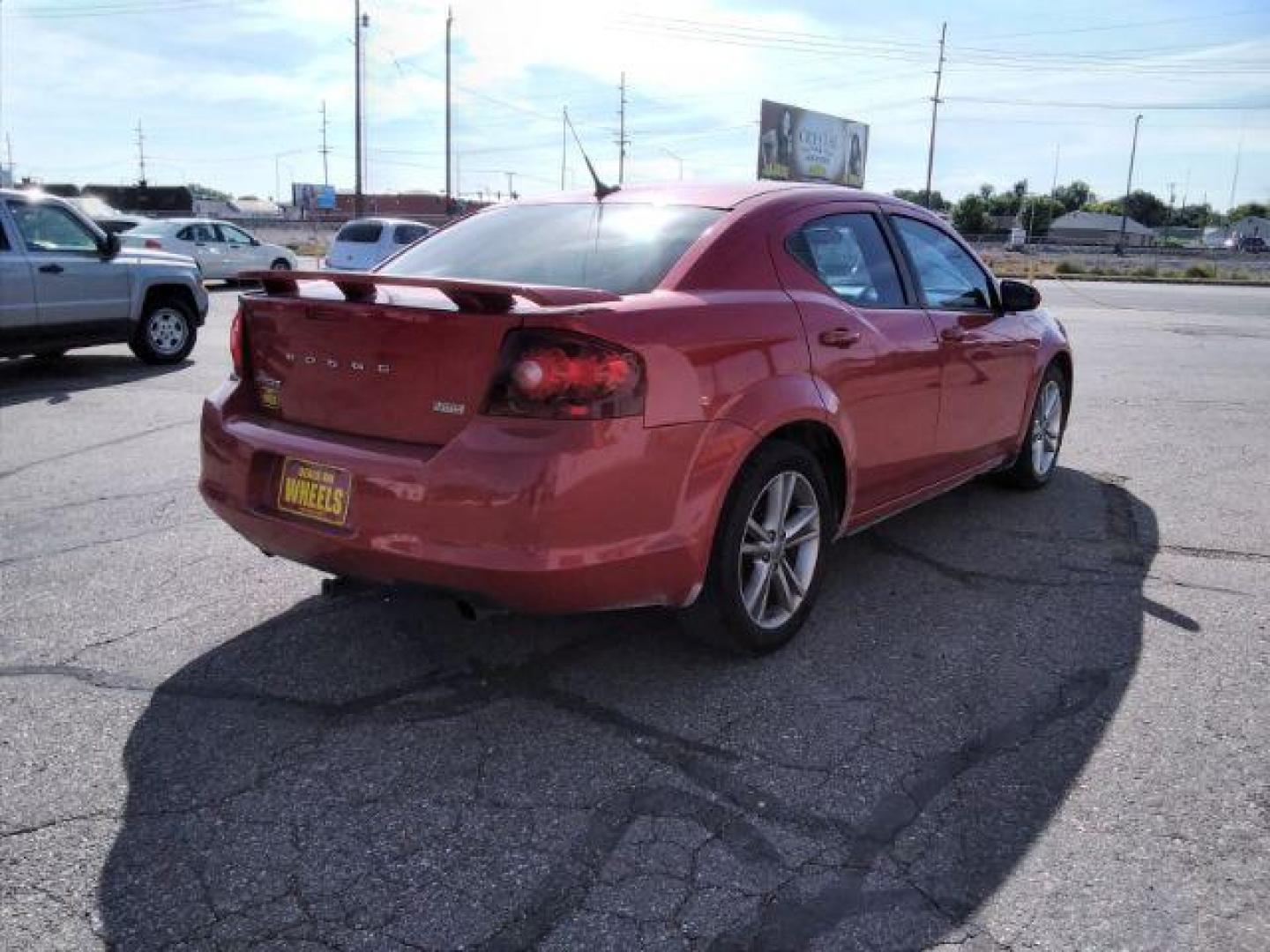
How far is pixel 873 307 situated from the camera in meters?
4.13

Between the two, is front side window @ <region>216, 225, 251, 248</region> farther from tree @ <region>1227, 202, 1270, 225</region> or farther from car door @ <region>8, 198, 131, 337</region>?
tree @ <region>1227, 202, 1270, 225</region>

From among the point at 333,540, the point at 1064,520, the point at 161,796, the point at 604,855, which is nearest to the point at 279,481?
the point at 333,540

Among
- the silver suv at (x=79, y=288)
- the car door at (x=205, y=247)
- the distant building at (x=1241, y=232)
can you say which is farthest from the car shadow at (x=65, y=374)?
the distant building at (x=1241, y=232)

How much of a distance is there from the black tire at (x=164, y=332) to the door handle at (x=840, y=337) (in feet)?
29.5

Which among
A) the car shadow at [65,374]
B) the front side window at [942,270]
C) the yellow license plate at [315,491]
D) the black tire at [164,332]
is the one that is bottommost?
the car shadow at [65,374]

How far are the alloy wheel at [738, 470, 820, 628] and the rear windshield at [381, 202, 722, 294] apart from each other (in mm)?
874

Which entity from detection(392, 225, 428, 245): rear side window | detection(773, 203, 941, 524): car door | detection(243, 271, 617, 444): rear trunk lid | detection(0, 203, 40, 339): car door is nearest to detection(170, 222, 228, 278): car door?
detection(392, 225, 428, 245): rear side window

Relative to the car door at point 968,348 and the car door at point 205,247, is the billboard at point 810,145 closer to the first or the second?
the car door at point 205,247

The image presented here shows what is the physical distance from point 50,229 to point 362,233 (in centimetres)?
1182

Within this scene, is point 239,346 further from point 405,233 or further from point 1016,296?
point 405,233

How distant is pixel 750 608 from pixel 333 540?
1416 millimetres

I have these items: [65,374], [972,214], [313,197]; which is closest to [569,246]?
[65,374]

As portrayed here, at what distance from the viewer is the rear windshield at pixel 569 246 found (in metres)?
3.46

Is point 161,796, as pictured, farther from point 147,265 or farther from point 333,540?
point 147,265
